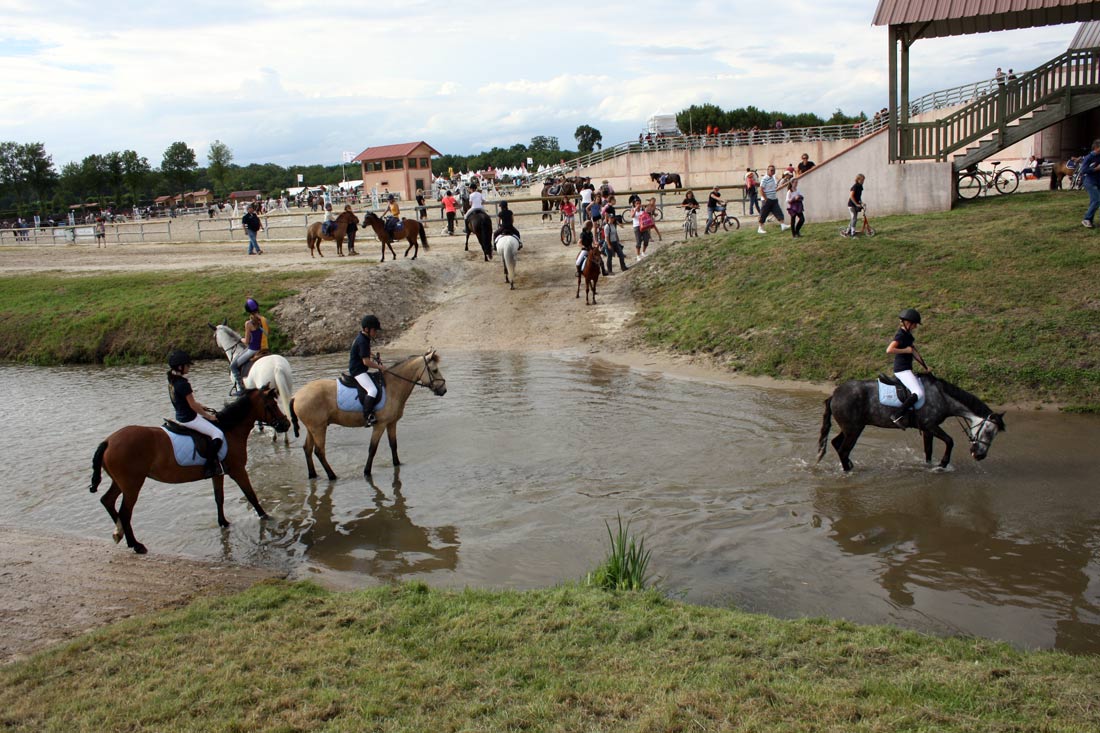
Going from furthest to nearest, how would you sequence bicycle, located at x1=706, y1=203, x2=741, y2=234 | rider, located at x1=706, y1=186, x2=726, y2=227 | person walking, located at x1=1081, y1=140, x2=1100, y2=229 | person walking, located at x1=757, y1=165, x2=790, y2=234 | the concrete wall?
bicycle, located at x1=706, y1=203, x2=741, y2=234
rider, located at x1=706, y1=186, x2=726, y2=227
person walking, located at x1=757, y1=165, x2=790, y2=234
the concrete wall
person walking, located at x1=1081, y1=140, x2=1100, y2=229

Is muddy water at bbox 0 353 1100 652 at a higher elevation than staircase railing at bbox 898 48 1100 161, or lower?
lower

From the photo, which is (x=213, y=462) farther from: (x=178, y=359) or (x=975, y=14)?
(x=975, y=14)

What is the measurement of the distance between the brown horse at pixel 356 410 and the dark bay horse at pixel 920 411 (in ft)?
18.7

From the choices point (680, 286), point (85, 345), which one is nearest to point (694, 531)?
point (680, 286)

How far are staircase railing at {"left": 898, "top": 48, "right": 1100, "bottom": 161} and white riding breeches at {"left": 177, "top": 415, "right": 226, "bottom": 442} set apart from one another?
20.6 metres

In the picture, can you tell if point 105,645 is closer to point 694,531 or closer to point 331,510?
point 331,510

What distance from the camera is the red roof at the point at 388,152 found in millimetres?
62469

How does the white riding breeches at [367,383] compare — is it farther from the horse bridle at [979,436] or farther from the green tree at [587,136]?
the green tree at [587,136]

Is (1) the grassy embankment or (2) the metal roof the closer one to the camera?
(1) the grassy embankment

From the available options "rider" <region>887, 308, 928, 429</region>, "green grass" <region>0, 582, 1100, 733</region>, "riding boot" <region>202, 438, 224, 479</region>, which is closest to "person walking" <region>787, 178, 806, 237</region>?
"rider" <region>887, 308, 928, 429</region>

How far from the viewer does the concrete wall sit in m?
23.1

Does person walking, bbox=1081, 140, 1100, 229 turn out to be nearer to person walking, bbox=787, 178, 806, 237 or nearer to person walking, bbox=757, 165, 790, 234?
person walking, bbox=787, 178, 806, 237

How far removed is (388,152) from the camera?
63.7 metres

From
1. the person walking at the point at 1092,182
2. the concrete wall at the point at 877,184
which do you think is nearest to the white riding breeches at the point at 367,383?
the person walking at the point at 1092,182
